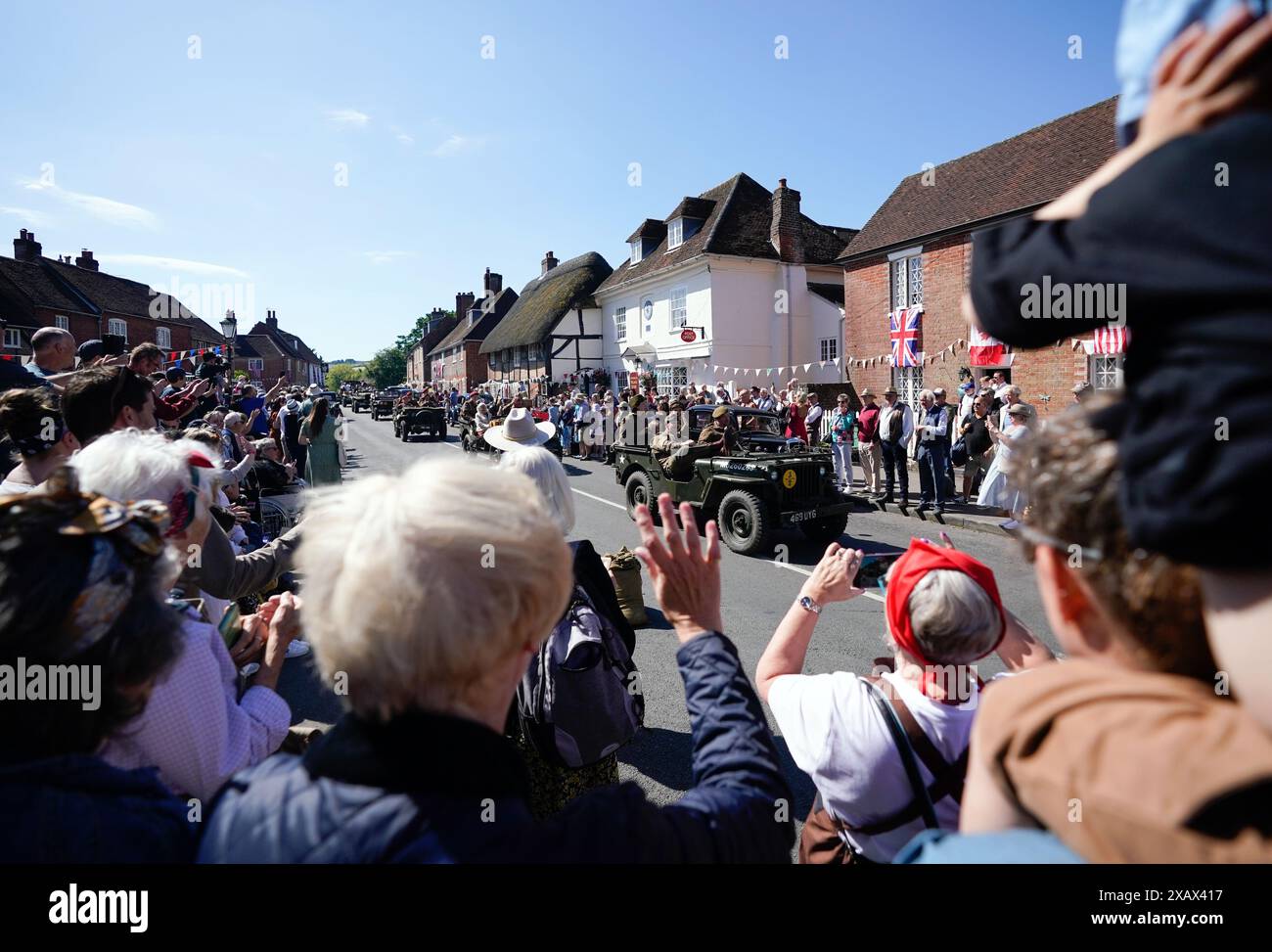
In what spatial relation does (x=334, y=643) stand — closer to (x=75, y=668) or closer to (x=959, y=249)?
(x=75, y=668)

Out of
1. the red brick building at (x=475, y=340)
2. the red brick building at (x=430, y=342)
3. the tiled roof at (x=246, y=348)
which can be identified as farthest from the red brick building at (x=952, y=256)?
the tiled roof at (x=246, y=348)

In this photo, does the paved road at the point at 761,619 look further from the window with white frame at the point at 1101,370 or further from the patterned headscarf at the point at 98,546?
the window with white frame at the point at 1101,370

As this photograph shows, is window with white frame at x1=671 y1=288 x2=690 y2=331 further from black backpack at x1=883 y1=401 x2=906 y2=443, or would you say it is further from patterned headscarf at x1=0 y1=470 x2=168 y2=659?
patterned headscarf at x1=0 y1=470 x2=168 y2=659

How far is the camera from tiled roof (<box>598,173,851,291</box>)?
27312mm

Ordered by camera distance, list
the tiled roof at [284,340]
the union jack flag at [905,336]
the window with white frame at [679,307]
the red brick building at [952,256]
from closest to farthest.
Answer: the red brick building at [952,256] → the union jack flag at [905,336] → the window with white frame at [679,307] → the tiled roof at [284,340]

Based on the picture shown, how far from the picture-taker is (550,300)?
40.6m

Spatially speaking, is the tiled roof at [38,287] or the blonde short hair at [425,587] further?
the tiled roof at [38,287]

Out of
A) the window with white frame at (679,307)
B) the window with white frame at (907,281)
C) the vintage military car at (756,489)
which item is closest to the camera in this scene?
the vintage military car at (756,489)

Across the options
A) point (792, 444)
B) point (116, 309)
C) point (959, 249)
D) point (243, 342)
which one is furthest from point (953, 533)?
point (243, 342)

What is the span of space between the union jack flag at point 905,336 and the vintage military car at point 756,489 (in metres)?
11.3

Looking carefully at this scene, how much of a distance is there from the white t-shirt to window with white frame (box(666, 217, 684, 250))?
30274 millimetres

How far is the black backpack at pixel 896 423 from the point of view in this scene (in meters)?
11.8

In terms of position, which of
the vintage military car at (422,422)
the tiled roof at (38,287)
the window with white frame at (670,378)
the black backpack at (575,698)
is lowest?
the black backpack at (575,698)

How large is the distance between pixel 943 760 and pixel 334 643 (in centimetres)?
136
